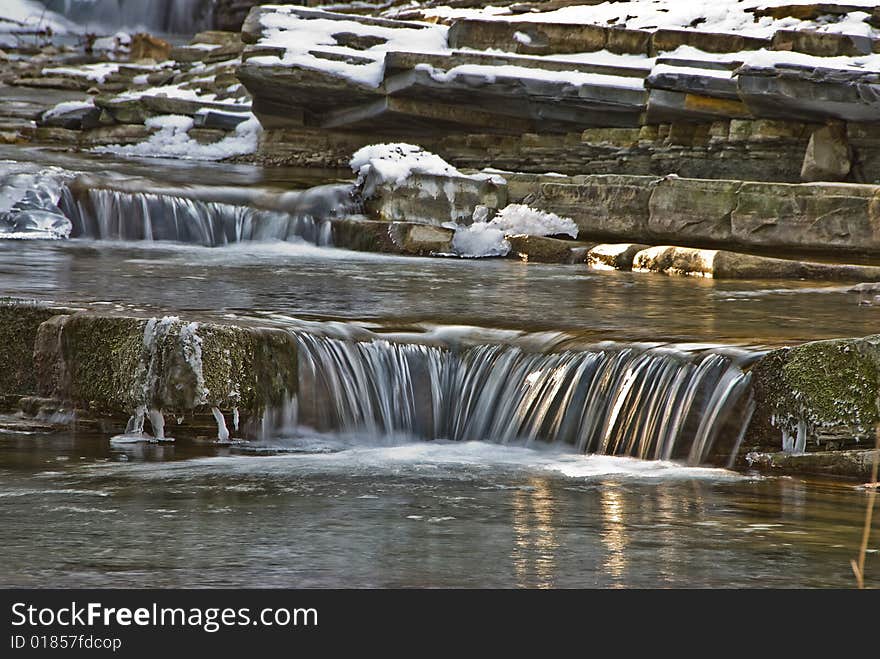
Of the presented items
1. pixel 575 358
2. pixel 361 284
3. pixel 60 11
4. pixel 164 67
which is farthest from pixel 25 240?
pixel 60 11

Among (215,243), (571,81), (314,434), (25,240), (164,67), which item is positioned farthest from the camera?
(164,67)

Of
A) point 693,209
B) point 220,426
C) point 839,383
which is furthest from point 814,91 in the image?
point 220,426

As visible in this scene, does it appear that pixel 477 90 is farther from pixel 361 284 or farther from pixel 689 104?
pixel 361 284

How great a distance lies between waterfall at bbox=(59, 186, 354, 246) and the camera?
14133 mm

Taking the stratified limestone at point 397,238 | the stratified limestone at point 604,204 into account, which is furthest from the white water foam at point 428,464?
the stratified limestone at point 604,204

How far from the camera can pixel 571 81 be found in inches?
661

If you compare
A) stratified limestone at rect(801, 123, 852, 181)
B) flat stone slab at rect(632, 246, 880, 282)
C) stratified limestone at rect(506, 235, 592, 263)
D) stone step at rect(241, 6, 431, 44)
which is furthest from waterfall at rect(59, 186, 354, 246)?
stratified limestone at rect(801, 123, 852, 181)

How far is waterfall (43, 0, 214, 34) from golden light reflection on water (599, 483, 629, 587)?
32.6 meters

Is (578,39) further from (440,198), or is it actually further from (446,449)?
(446,449)

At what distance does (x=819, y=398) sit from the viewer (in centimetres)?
673

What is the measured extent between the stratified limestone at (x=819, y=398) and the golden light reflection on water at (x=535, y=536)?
1371mm

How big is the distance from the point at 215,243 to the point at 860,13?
862 centimetres

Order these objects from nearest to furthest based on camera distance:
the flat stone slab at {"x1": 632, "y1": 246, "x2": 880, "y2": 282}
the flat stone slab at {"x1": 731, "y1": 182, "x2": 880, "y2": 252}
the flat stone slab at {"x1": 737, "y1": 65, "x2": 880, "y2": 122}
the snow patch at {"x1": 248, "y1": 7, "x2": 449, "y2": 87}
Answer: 1. the flat stone slab at {"x1": 632, "y1": 246, "x2": 880, "y2": 282}
2. the flat stone slab at {"x1": 731, "y1": 182, "x2": 880, "y2": 252}
3. the flat stone slab at {"x1": 737, "y1": 65, "x2": 880, "y2": 122}
4. the snow patch at {"x1": 248, "y1": 7, "x2": 449, "y2": 87}

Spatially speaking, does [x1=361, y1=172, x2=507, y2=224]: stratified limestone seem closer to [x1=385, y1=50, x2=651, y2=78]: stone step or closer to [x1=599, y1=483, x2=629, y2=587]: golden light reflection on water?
[x1=385, y1=50, x2=651, y2=78]: stone step
